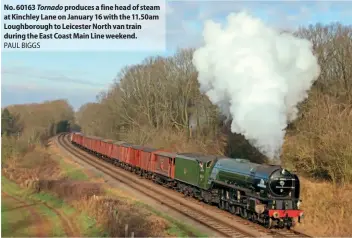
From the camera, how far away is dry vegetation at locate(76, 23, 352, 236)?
788 inches

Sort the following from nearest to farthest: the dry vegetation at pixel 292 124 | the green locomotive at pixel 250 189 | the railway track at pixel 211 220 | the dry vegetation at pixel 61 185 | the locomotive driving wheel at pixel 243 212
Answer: the railway track at pixel 211 220 < the green locomotive at pixel 250 189 < the dry vegetation at pixel 61 185 < the locomotive driving wheel at pixel 243 212 < the dry vegetation at pixel 292 124

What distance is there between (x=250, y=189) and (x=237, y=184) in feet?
3.80

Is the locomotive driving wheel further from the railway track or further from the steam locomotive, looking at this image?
the railway track

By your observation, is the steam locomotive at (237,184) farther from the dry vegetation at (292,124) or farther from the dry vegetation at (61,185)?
the dry vegetation at (61,185)

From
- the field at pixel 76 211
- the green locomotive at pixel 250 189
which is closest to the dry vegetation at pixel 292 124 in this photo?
the green locomotive at pixel 250 189

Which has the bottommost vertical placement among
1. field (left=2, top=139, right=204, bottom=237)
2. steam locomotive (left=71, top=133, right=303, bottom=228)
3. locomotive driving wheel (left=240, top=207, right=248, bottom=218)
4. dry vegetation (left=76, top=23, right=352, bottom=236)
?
field (left=2, top=139, right=204, bottom=237)

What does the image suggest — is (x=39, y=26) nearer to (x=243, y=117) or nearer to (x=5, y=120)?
(x=243, y=117)

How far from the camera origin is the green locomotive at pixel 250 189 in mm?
15867

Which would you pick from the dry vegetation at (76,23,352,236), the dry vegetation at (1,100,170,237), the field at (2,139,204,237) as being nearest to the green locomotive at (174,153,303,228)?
the dry vegetation at (76,23,352,236)

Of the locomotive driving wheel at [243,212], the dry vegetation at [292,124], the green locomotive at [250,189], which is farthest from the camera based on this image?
the dry vegetation at [292,124]

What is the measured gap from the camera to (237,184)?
714 inches

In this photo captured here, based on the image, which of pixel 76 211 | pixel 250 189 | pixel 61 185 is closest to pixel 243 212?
pixel 250 189

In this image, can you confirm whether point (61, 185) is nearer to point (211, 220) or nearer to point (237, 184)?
point (211, 220)

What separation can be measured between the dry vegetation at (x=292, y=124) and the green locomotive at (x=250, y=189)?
214cm
